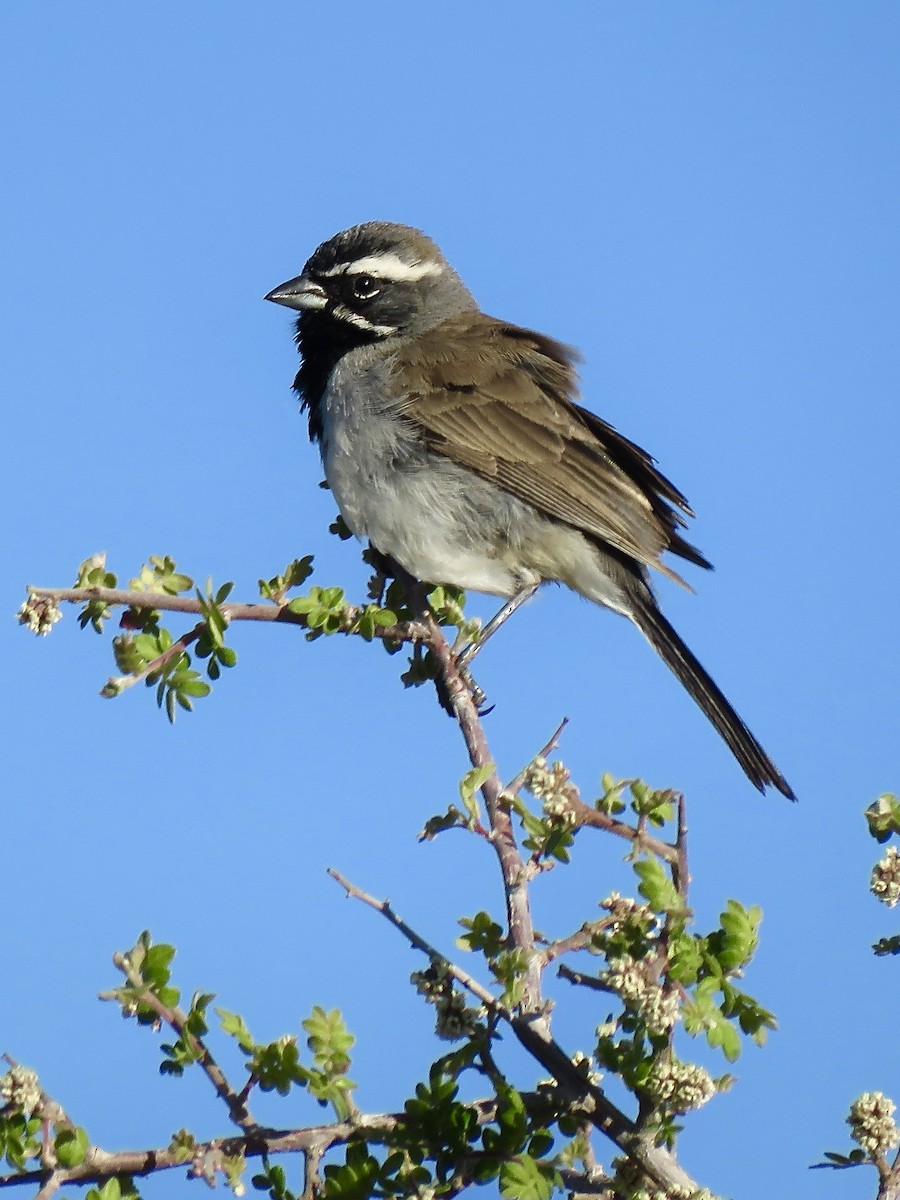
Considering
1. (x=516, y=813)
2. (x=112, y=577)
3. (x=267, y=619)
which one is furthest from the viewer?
(x=267, y=619)

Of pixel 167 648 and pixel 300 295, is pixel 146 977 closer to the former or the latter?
pixel 167 648

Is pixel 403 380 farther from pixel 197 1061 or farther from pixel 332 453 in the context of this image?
pixel 197 1061

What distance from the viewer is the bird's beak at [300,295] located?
21.5 feet

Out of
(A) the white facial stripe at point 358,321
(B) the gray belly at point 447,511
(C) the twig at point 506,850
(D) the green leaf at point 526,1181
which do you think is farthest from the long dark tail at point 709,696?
(D) the green leaf at point 526,1181

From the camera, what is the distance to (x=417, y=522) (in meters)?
5.79

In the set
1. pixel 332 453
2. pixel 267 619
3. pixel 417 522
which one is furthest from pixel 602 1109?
pixel 332 453

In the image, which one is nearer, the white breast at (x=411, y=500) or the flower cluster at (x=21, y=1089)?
the flower cluster at (x=21, y=1089)

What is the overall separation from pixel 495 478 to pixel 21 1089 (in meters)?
3.87

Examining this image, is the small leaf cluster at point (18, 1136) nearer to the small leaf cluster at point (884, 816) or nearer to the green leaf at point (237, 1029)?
the green leaf at point (237, 1029)

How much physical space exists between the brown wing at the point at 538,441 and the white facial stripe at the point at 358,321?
25 cm

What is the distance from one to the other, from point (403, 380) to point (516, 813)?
3.51 meters

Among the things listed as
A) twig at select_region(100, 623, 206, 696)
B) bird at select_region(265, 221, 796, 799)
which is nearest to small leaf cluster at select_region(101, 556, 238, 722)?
twig at select_region(100, 623, 206, 696)

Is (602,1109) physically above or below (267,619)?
below

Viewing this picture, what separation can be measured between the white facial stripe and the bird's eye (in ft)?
0.26
